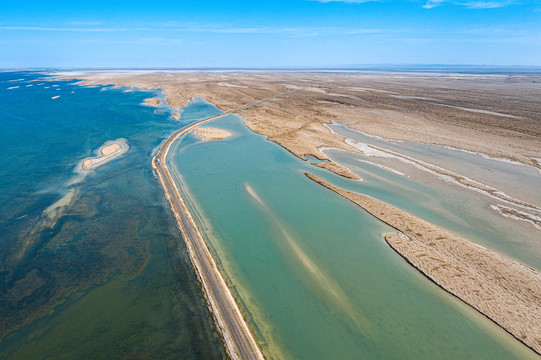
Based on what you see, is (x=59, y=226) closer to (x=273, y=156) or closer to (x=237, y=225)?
(x=237, y=225)

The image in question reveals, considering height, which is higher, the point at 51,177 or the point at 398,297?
the point at 51,177

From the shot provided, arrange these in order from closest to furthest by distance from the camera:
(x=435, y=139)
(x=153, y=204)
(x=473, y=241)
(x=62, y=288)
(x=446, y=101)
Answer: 1. (x=62, y=288)
2. (x=473, y=241)
3. (x=153, y=204)
4. (x=435, y=139)
5. (x=446, y=101)

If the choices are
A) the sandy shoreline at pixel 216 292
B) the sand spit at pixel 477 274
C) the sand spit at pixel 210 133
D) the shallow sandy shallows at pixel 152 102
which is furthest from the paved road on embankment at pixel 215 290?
the shallow sandy shallows at pixel 152 102

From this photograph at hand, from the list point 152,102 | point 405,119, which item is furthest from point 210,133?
point 405,119

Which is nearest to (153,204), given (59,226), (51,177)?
(59,226)

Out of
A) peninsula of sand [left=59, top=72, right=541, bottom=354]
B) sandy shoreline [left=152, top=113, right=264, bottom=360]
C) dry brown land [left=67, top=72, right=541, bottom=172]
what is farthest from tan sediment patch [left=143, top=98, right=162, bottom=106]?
sandy shoreline [left=152, top=113, right=264, bottom=360]

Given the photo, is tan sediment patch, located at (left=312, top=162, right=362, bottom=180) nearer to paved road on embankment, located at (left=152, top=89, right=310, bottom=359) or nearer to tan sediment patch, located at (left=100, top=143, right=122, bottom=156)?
paved road on embankment, located at (left=152, top=89, right=310, bottom=359)

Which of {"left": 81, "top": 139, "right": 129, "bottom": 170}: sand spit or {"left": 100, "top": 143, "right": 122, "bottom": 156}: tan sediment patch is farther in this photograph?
{"left": 100, "top": 143, "right": 122, "bottom": 156}: tan sediment patch
